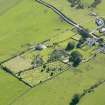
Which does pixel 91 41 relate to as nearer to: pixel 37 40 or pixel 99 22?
pixel 99 22

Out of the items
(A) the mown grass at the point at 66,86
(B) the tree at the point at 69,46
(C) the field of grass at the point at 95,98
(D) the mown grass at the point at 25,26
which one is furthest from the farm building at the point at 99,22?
(C) the field of grass at the point at 95,98

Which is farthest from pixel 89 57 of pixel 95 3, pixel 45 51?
pixel 95 3

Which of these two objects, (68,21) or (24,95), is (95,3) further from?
(24,95)

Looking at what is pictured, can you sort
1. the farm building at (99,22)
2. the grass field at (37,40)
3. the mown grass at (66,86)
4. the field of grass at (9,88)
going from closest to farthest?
the mown grass at (66,86)
the grass field at (37,40)
the field of grass at (9,88)
the farm building at (99,22)

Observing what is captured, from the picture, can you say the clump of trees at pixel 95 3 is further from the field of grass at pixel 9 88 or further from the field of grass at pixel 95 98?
the field of grass at pixel 95 98

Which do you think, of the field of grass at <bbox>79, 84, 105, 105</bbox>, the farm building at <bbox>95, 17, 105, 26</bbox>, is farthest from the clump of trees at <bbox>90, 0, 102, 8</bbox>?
the field of grass at <bbox>79, 84, 105, 105</bbox>

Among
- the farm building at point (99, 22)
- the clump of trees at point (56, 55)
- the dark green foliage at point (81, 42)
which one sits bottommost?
the clump of trees at point (56, 55)
